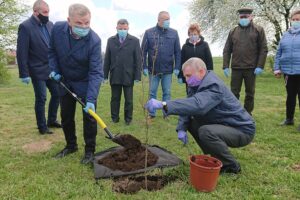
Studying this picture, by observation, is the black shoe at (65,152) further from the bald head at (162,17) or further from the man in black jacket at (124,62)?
the bald head at (162,17)

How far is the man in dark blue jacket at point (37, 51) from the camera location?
5.75m

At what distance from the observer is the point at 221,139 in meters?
4.08

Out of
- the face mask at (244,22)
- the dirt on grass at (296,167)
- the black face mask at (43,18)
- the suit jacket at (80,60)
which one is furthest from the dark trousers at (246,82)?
the black face mask at (43,18)

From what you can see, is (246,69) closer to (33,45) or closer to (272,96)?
(33,45)

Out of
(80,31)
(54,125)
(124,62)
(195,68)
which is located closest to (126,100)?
(124,62)

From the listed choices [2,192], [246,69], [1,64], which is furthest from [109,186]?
[1,64]

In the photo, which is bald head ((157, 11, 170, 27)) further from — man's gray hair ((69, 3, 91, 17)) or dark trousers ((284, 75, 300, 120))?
man's gray hair ((69, 3, 91, 17))

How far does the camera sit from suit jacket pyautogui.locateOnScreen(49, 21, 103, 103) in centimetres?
447

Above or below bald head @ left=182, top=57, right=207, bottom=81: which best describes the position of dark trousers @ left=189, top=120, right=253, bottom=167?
below

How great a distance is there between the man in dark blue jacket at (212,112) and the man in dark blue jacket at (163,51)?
9.92ft

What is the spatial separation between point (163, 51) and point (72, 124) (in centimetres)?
295

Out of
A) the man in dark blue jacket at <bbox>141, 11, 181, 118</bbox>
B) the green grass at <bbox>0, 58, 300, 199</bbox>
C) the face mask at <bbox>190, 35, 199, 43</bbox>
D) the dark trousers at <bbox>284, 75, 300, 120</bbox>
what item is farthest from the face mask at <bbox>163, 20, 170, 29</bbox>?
the dark trousers at <bbox>284, 75, 300, 120</bbox>

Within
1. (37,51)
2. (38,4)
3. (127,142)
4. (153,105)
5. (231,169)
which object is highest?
(38,4)

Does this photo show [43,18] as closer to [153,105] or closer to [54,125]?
[54,125]
